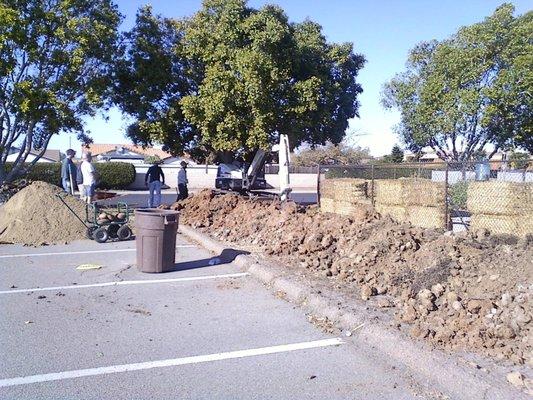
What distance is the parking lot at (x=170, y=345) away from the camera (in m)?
4.30

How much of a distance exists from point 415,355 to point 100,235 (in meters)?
8.45

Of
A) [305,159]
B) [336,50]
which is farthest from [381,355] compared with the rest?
[305,159]

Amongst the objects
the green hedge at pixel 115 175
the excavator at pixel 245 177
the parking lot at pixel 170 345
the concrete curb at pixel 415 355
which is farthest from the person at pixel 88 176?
the green hedge at pixel 115 175

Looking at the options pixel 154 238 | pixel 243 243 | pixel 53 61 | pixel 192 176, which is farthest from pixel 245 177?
pixel 192 176

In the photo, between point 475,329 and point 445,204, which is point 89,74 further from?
point 475,329

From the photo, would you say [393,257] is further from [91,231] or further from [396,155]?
[396,155]

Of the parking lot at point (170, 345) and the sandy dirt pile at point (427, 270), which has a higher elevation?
the sandy dirt pile at point (427, 270)

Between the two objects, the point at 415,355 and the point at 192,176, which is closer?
the point at 415,355

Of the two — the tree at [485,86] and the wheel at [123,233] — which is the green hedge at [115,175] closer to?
the tree at [485,86]

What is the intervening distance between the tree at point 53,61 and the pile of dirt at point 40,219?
518cm

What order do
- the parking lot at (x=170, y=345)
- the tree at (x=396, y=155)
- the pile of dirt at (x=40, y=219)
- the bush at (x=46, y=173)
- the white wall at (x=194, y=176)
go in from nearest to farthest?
the parking lot at (x=170, y=345) < the pile of dirt at (x=40, y=219) < the bush at (x=46, y=173) < the white wall at (x=194, y=176) < the tree at (x=396, y=155)

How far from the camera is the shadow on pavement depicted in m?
9.20

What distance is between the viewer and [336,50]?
70.5 feet

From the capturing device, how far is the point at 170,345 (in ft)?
17.2
